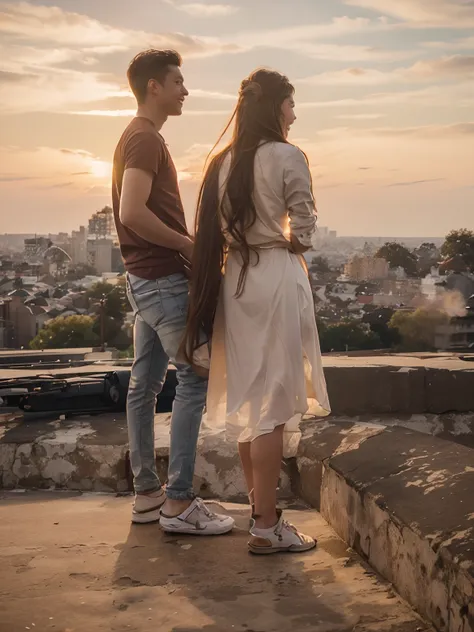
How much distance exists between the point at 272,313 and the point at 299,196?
0.93ft

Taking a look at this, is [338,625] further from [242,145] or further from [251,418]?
[242,145]

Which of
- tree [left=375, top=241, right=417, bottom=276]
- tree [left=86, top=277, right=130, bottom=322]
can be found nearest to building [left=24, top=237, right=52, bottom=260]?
tree [left=86, top=277, right=130, bottom=322]

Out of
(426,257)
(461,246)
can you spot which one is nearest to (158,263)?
(461,246)

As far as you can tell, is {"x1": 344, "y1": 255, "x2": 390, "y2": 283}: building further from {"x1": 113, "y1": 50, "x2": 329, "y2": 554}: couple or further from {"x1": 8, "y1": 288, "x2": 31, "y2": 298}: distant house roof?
{"x1": 113, "y1": 50, "x2": 329, "y2": 554}: couple

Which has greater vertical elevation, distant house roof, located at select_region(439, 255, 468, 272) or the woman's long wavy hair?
the woman's long wavy hair

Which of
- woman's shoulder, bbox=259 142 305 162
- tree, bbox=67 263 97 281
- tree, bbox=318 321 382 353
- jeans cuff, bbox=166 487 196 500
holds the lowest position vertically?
tree, bbox=318 321 382 353

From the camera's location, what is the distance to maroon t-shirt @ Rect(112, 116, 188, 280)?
224cm

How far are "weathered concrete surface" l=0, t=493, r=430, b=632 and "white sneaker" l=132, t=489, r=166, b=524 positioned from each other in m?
0.03

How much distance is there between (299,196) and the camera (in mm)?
2109

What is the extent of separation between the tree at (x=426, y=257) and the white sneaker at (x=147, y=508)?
43.6 m

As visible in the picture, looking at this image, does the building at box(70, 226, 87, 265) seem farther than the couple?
Yes

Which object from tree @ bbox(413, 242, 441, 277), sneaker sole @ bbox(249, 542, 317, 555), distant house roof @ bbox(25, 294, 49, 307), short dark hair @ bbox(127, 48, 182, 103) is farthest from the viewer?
distant house roof @ bbox(25, 294, 49, 307)

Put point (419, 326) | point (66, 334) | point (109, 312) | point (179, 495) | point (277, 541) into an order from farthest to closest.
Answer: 1. point (66, 334)
2. point (109, 312)
3. point (419, 326)
4. point (179, 495)
5. point (277, 541)

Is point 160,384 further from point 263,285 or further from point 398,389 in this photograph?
point 398,389
